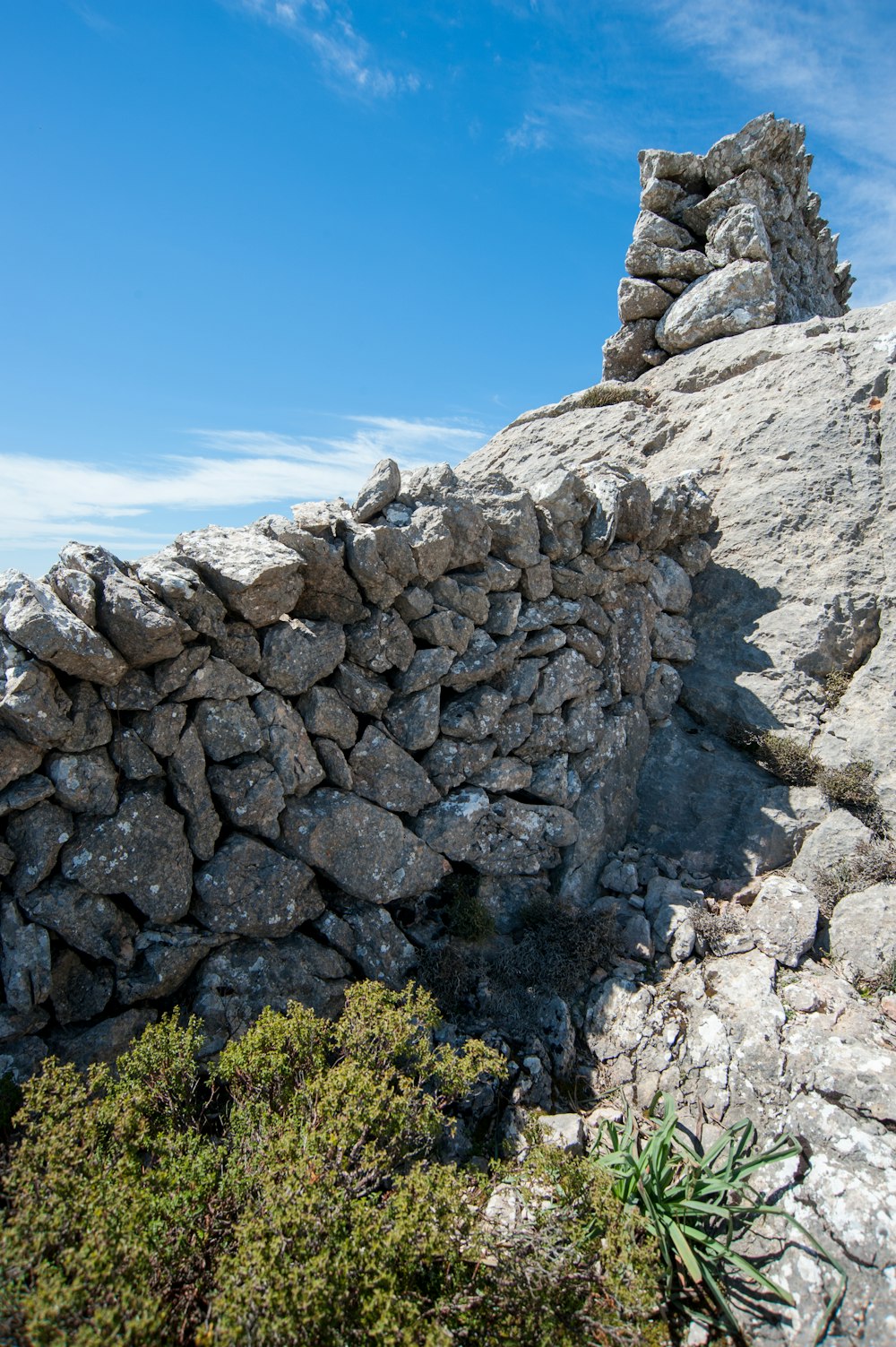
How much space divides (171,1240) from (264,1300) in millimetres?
853

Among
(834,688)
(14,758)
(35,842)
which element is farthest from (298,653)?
(834,688)

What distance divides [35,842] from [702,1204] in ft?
19.1

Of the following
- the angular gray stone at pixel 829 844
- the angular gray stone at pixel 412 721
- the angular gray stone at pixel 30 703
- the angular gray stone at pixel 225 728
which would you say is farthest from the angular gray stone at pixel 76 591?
the angular gray stone at pixel 829 844

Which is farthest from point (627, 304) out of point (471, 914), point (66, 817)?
point (66, 817)

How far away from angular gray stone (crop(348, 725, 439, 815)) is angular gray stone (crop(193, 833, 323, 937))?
3.44 ft

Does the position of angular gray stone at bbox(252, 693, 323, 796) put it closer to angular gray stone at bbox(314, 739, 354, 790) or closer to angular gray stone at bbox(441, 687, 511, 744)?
angular gray stone at bbox(314, 739, 354, 790)

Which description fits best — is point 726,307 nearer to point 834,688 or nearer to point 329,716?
point 834,688

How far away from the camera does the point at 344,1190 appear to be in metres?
4.82

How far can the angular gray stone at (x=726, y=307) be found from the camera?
48.1 ft

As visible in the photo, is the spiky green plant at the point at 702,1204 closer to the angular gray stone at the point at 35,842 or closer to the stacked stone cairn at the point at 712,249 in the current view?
the angular gray stone at the point at 35,842

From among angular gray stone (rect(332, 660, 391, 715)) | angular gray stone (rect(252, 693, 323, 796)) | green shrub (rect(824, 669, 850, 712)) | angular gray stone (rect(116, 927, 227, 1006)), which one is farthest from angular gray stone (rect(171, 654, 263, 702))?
green shrub (rect(824, 669, 850, 712))

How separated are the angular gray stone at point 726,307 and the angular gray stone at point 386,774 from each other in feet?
39.1

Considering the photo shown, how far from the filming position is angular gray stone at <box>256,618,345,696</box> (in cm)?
720

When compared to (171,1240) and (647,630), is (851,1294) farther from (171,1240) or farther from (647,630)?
(647,630)
